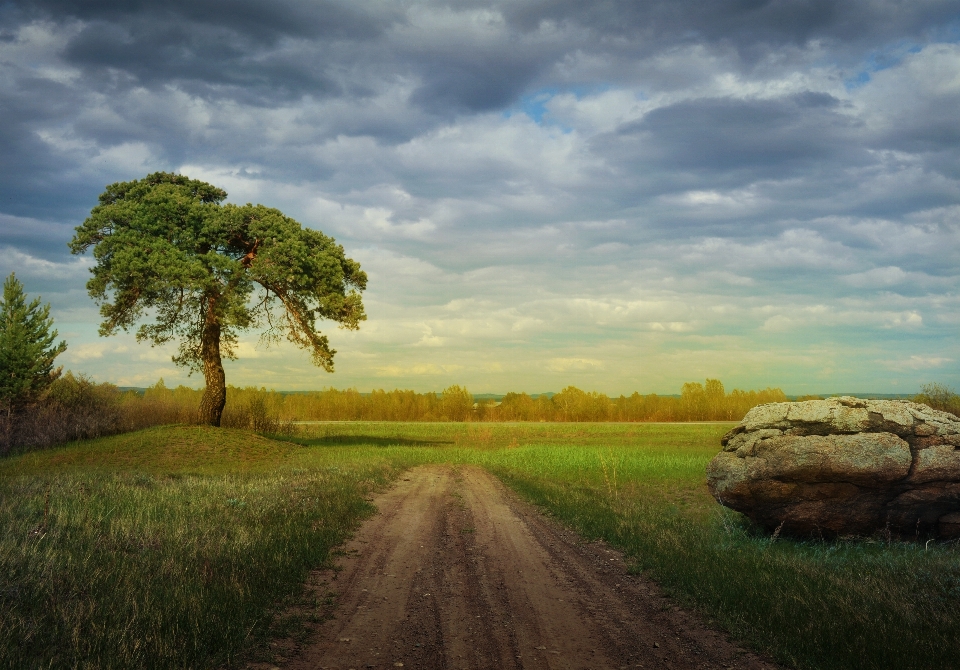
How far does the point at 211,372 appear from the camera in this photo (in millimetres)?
38531

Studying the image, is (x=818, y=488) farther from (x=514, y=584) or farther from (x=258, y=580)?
(x=258, y=580)

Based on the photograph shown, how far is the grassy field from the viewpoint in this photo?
6.90 metres

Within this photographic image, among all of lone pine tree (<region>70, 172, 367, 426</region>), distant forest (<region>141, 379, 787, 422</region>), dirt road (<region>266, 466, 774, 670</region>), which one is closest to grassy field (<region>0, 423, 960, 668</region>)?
dirt road (<region>266, 466, 774, 670</region>)

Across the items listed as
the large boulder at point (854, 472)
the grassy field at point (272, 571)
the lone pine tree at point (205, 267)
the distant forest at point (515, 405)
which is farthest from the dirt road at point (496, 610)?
the distant forest at point (515, 405)

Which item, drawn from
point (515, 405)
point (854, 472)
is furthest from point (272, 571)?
point (515, 405)

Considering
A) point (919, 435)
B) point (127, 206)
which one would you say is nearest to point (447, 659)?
point (919, 435)

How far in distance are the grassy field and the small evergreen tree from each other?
88.1 feet

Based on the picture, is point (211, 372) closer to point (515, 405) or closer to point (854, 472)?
point (854, 472)

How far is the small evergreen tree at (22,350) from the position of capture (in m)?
41.5

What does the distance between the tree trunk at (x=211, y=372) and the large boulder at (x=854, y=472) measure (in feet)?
107

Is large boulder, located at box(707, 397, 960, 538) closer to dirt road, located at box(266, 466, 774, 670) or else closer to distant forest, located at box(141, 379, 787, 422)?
dirt road, located at box(266, 466, 774, 670)

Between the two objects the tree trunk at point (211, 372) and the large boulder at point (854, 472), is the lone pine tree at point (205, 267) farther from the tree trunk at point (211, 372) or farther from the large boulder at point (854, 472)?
the large boulder at point (854, 472)

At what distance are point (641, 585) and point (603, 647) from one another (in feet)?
9.47

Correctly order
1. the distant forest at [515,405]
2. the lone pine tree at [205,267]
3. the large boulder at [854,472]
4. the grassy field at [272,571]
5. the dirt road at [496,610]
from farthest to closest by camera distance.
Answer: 1. the distant forest at [515,405]
2. the lone pine tree at [205,267]
3. the large boulder at [854,472]
4. the grassy field at [272,571]
5. the dirt road at [496,610]
